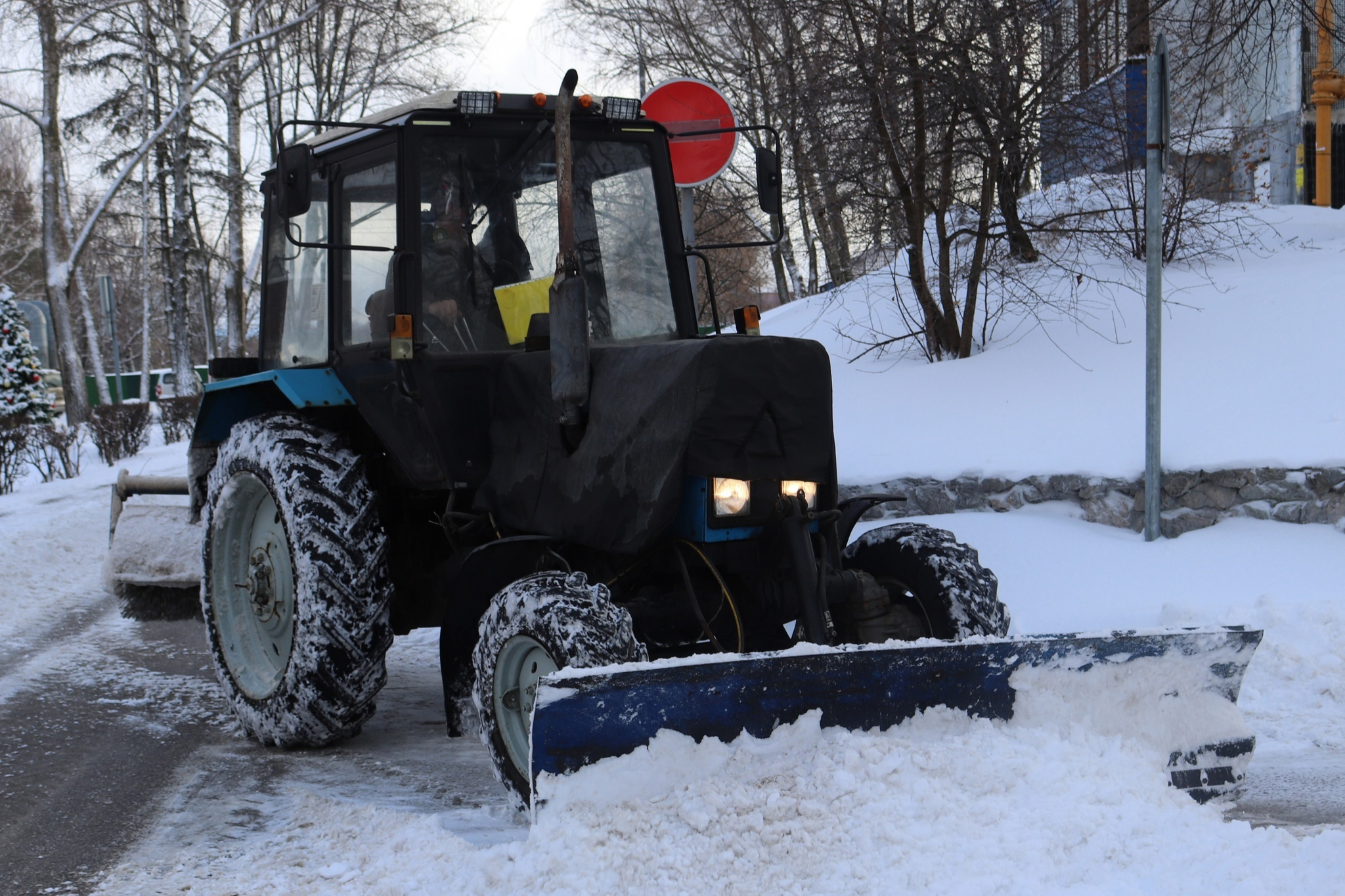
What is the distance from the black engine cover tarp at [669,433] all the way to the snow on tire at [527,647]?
27 cm

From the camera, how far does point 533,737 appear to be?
301cm

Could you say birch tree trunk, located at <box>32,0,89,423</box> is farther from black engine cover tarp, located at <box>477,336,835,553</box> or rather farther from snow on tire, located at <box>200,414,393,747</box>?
black engine cover tarp, located at <box>477,336,835,553</box>

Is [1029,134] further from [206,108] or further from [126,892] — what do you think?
[206,108]

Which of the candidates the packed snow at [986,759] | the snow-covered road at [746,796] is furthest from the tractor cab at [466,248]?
the packed snow at [986,759]

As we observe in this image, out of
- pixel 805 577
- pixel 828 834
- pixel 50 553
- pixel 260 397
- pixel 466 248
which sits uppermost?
pixel 466 248

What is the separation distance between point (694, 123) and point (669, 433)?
A: 2.02 metres

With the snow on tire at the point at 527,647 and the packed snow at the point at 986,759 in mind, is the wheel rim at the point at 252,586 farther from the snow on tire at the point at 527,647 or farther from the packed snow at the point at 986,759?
the snow on tire at the point at 527,647

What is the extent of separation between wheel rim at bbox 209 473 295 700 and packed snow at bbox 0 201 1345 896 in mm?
469

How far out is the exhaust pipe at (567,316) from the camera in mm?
3729

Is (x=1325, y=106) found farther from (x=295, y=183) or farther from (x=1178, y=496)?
(x=295, y=183)

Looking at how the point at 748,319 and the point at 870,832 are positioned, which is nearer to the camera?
the point at 870,832

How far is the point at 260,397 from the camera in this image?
17.6 feet

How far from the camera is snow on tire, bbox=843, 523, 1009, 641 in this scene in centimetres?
403

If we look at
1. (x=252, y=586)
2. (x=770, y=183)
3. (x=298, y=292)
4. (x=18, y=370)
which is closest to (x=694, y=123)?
(x=770, y=183)
